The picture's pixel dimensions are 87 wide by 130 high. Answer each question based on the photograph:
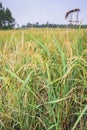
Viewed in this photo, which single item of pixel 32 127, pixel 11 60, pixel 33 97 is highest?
pixel 11 60

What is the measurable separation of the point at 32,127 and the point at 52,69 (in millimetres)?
254

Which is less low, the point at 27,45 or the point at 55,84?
the point at 27,45

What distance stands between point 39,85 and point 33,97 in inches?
2.9

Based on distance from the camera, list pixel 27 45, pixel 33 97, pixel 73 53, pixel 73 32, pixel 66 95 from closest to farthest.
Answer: pixel 66 95 → pixel 33 97 → pixel 73 53 → pixel 27 45 → pixel 73 32

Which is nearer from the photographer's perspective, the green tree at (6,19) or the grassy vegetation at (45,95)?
the grassy vegetation at (45,95)

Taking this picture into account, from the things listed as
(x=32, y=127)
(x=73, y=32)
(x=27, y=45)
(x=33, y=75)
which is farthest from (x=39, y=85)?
(x=73, y=32)

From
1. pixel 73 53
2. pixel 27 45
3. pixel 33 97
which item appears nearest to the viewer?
pixel 33 97

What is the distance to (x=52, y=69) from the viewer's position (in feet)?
5.00

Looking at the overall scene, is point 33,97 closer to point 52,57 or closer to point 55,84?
point 55,84

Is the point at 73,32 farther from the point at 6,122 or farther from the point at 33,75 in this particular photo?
the point at 6,122

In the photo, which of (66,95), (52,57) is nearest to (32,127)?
(66,95)

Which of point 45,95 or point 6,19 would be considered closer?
point 45,95

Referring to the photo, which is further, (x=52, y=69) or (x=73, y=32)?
(x=73, y=32)

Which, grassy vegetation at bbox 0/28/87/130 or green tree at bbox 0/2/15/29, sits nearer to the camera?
grassy vegetation at bbox 0/28/87/130
